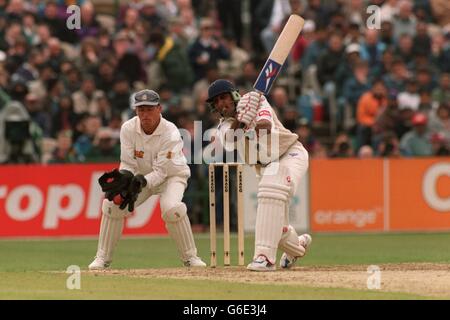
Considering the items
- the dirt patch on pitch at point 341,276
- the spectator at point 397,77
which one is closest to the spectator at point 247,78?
the spectator at point 397,77

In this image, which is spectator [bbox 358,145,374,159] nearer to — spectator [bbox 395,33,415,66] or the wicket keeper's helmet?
spectator [bbox 395,33,415,66]

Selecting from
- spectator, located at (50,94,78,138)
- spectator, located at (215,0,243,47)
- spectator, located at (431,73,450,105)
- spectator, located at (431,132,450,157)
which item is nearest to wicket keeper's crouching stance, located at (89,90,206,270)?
spectator, located at (50,94,78,138)

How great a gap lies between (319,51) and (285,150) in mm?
11227

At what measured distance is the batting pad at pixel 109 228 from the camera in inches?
569

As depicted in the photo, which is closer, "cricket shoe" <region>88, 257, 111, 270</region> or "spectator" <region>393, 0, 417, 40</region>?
"cricket shoe" <region>88, 257, 111, 270</region>

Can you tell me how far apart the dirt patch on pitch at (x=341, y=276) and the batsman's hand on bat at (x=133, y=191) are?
735mm

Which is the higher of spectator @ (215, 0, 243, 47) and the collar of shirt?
spectator @ (215, 0, 243, 47)

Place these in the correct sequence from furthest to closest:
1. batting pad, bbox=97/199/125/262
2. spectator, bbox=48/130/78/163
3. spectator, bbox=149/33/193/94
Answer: spectator, bbox=149/33/193/94 → spectator, bbox=48/130/78/163 → batting pad, bbox=97/199/125/262

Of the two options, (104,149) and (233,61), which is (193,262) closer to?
(104,149)

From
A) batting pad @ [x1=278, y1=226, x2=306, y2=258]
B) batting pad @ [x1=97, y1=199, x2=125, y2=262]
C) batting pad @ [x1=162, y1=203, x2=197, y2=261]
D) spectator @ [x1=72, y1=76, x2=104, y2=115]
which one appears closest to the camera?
batting pad @ [x1=278, y1=226, x2=306, y2=258]

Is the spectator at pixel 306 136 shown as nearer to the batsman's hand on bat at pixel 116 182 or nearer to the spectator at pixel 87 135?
the spectator at pixel 87 135

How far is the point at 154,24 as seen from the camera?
24641 mm

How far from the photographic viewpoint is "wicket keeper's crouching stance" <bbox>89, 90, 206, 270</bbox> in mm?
14227

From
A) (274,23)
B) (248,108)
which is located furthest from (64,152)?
(248,108)
